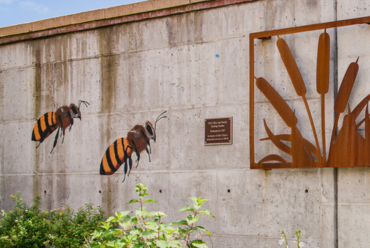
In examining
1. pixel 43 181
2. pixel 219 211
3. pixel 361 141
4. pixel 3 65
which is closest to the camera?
pixel 361 141

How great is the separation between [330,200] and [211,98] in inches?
96.4

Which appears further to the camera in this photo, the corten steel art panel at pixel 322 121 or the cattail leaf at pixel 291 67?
the cattail leaf at pixel 291 67

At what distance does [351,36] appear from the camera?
23.5 ft

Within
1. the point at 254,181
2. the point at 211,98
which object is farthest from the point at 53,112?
the point at 254,181

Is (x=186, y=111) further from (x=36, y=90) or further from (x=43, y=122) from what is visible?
(x=36, y=90)

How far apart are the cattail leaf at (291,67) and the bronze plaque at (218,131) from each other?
1.17 metres

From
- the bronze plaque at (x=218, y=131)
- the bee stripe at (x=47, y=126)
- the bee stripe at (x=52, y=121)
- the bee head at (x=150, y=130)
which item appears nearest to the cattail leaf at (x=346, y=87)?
the bronze plaque at (x=218, y=131)

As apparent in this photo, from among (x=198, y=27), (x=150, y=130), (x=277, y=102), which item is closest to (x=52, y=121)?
(x=150, y=130)

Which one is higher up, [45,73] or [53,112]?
[45,73]

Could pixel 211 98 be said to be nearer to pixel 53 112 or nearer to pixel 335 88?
pixel 335 88

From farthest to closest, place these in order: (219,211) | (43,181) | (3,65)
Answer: (3,65) → (43,181) → (219,211)

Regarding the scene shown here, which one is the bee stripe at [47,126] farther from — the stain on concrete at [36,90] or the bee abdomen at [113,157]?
the bee abdomen at [113,157]

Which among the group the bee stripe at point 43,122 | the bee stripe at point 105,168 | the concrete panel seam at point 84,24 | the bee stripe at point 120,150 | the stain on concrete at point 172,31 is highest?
the concrete panel seam at point 84,24

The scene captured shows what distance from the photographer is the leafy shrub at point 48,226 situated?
27.5ft
